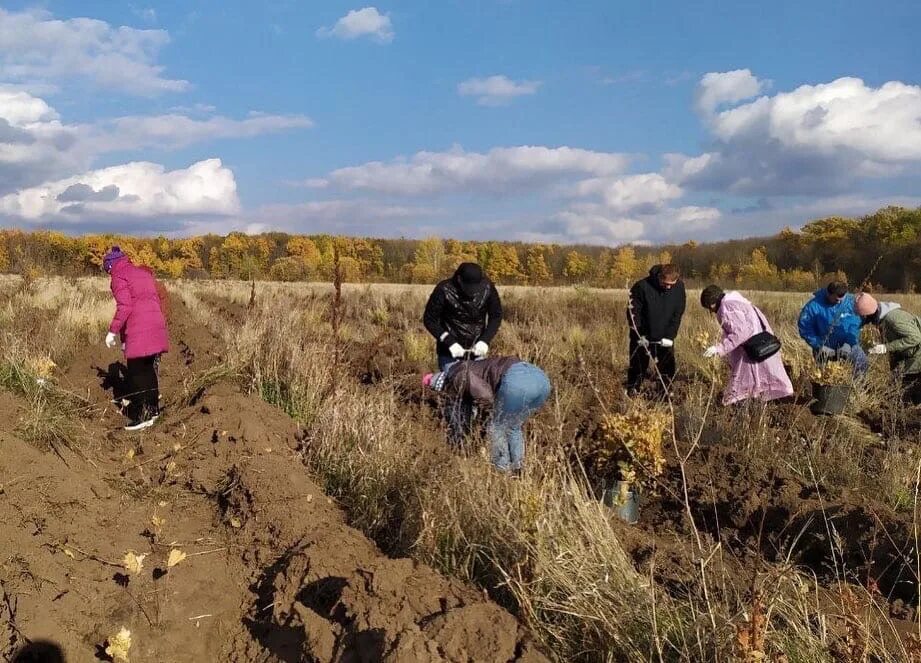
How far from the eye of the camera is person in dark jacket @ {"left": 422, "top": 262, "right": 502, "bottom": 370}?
6703mm

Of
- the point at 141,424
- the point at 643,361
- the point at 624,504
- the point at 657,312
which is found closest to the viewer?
the point at 624,504

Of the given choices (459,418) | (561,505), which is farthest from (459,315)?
(561,505)

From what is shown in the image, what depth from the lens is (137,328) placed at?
22.2 feet

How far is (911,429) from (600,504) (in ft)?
17.5

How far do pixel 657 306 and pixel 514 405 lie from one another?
364cm

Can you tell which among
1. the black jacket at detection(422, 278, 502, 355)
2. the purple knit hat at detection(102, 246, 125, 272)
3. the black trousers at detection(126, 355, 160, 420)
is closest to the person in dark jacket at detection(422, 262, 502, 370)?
the black jacket at detection(422, 278, 502, 355)

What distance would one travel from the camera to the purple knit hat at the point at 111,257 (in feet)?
22.5

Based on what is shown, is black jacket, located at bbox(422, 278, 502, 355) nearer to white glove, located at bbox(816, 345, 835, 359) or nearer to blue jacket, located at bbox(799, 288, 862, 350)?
white glove, located at bbox(816, 345, 835, 359)

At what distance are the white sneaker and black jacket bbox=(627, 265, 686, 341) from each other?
4.99 meters

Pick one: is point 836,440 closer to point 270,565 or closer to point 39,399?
point 270,565

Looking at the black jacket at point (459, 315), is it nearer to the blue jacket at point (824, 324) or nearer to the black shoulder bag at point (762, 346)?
the black shoulder bag at point (762, 346)

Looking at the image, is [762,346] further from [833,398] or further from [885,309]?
[885,309]

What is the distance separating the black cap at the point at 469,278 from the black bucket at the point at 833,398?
12.3 ft

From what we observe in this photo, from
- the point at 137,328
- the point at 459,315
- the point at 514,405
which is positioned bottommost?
the point at 514,405
